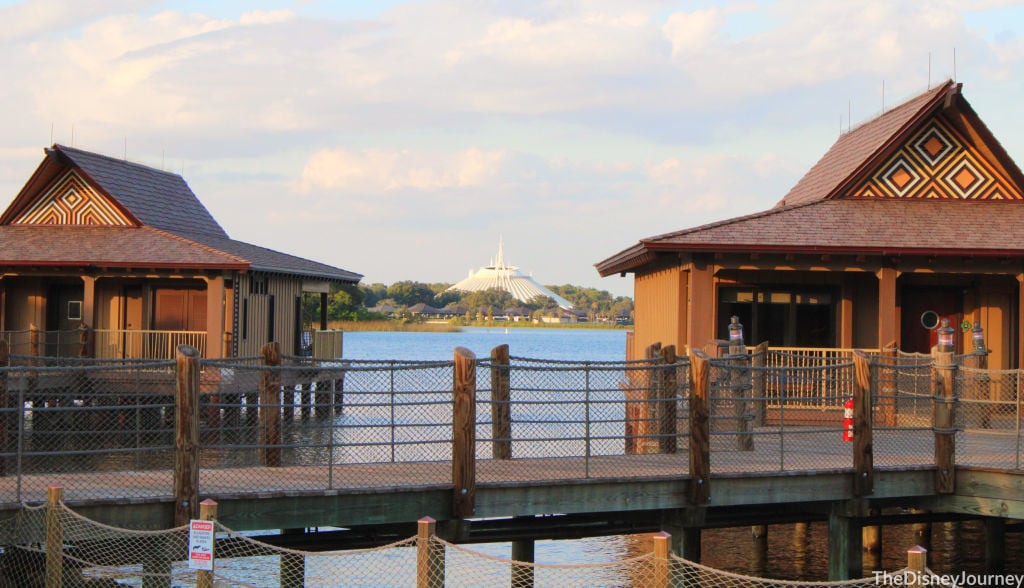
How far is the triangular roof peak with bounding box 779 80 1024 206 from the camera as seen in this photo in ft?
82.9

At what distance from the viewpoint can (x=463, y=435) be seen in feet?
43.5

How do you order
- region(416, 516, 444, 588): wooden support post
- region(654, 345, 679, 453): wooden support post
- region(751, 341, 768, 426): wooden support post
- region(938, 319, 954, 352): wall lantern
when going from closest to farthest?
region(416, 516, 444, 588): wooden support post, region(654, 345, 679, 453): wooden support post, region(751, 341, 768, 426): wooden support post, region(938, 319, 954, 352): wall lantern

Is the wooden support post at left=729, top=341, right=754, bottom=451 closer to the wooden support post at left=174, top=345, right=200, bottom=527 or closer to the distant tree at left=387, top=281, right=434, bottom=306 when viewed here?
the wooden support post at left=174, top=345, right=200, bottom=527

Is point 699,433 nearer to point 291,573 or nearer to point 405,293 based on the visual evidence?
point 291,573

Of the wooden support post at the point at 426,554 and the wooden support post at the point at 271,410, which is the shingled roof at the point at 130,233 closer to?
the wooden support post at the point at 271,410

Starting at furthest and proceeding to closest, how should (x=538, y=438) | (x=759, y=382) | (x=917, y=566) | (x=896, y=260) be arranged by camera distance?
(x=896, y=260)
(x=759, y=382)
(x=538, y=438)
(x=917, y=566)

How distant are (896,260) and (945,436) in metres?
8.63

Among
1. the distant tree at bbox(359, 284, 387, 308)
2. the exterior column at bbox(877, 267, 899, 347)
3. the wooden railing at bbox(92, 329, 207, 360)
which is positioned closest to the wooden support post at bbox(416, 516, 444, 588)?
the exterior column at bbox(877, 267, 899, 347)

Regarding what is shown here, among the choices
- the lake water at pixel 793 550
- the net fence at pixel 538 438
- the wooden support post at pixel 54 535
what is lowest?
the lake water at pixel 793 550

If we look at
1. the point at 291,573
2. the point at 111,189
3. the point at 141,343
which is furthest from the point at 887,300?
the point at 111,189

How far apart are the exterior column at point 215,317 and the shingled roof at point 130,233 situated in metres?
0.79

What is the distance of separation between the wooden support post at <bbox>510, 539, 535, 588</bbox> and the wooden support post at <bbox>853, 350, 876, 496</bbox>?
13.0 feet

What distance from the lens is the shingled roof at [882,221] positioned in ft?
75.0

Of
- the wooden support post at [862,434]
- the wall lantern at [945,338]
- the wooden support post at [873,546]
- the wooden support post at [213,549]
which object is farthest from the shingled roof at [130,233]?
the wooden support post at [213,549]
